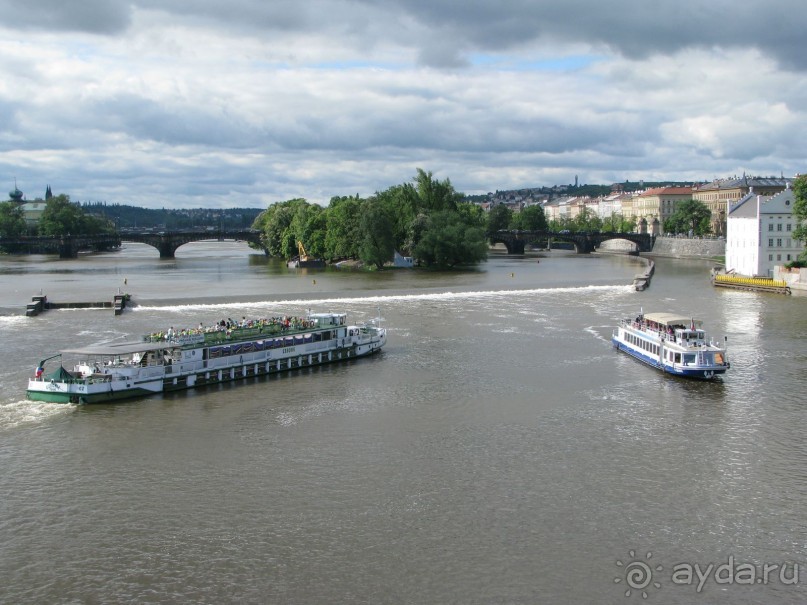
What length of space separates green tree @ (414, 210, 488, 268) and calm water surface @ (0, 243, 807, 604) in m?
58.1

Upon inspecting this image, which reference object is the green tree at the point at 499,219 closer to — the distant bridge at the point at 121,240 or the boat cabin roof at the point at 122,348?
the distant bridge at the point at 121,240

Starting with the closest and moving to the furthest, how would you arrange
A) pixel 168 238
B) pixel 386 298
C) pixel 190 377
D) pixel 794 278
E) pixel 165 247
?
pixel 190 377 → pixel 386 298 → pixel 794 278 → pixel 165 247 → pixel 168 238

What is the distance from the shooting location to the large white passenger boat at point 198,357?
35281 millimetres

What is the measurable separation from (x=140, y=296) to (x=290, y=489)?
2106 inches

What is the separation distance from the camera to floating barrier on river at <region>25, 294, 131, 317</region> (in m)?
61.4

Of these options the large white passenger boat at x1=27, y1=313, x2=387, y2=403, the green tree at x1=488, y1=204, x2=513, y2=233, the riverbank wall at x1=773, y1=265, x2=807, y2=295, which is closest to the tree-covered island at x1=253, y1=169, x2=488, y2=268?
the riverbank wall at x1=773, y1=265, x2=807, y2=295

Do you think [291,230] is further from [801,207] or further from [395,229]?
[801,207]

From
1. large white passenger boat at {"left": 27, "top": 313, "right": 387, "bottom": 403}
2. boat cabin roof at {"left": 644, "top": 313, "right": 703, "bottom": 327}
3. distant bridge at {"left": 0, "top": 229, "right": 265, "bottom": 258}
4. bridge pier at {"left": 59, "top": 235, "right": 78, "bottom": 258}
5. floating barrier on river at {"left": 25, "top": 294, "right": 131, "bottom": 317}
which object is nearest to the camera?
large white passenger boat at {"left": 27, "top": 313, "right": 387, "bottom": 403}

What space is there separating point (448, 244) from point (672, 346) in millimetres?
65543

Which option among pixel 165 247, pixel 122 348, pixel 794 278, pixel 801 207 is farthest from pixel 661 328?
pixel 165 247

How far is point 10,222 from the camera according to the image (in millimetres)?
173125

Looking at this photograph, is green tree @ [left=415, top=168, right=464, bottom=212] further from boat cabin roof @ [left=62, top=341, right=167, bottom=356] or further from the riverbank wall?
boat cabin roof @ [left=62, top=341, right=167, bottom=356]

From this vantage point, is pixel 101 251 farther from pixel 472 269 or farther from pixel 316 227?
Result: pixel 472 269

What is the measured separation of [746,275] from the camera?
A: 88812 mm
